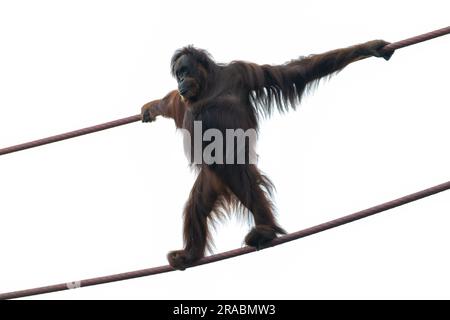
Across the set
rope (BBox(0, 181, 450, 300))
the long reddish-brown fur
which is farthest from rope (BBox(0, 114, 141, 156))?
rope (BBox(0, 181, 450, 300))

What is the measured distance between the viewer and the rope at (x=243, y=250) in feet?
22.9

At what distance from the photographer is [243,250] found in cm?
773

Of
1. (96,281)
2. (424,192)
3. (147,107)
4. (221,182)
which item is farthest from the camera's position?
(147,107)

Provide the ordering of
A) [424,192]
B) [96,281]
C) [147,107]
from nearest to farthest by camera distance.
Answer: [424,192] < [96,281] < [147,107]

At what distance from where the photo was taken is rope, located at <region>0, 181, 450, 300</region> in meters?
6.99

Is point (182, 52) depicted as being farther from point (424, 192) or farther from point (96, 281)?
point (424, 192)

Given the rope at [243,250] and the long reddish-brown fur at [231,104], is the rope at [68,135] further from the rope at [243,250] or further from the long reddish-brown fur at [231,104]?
the rope at [243,250]

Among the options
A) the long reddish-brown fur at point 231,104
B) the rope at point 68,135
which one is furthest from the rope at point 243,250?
the rope at point 68,135

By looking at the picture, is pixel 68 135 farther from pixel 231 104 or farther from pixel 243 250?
pixel 243 250

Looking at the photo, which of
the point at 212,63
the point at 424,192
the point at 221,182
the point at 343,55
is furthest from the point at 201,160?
the point at 424,192

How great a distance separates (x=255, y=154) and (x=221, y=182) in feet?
1.13

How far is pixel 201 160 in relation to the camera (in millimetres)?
8586

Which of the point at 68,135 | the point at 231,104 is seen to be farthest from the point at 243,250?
the point at 68,135

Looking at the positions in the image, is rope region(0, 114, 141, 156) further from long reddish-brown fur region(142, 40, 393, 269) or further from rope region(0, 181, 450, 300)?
rope region(0, 181, 450, 300)
